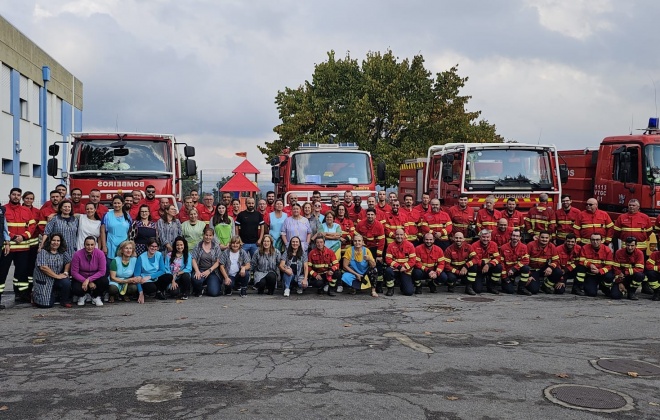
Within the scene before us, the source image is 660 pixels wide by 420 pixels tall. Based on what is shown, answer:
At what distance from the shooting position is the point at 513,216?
45.6 ft

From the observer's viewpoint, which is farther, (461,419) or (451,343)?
(451,343)

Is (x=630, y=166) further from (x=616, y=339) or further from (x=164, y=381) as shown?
(x=164, y=381)

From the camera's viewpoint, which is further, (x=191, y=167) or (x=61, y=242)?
(x=191, y=167)

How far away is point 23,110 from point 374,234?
24471 millimetres

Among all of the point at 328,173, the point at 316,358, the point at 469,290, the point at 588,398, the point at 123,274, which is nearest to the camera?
the point at 588,398

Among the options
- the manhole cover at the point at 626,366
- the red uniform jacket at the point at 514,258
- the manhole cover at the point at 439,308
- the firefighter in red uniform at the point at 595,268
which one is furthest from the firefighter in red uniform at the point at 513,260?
the manhole cover at the point at 626,366

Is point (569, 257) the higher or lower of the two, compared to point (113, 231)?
lower

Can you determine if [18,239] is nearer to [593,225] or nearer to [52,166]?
[52,166]

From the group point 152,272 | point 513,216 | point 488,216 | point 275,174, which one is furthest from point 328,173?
point 152,272

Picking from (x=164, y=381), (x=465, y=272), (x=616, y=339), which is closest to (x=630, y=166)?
(x=465, y=272)

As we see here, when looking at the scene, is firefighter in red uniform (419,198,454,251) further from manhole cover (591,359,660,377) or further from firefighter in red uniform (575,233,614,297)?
manhole cover (591,359,660,377)

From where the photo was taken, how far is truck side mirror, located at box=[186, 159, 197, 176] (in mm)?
14469

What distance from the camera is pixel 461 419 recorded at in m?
5.36

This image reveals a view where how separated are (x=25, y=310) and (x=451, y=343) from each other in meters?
6.32
